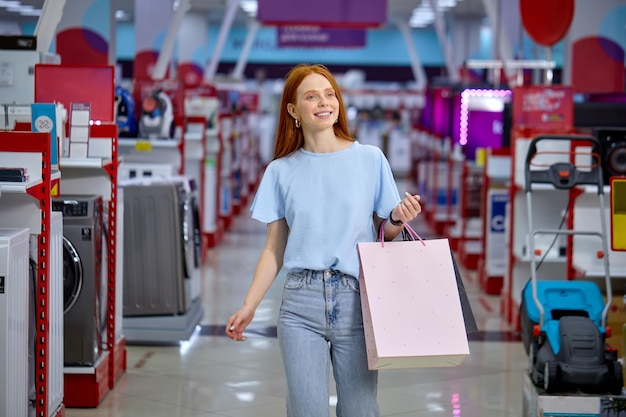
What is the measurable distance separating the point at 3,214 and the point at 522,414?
2703 millimetres

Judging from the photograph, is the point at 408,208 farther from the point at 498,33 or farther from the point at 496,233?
the point at 498,33

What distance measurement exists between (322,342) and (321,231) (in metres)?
0.35

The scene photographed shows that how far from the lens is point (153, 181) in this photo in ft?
25.1

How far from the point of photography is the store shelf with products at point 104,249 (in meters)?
5.93

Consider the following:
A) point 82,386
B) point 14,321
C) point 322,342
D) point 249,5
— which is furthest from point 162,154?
point 249,5

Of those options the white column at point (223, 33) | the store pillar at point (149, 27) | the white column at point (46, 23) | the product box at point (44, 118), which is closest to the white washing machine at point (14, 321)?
the product box at point (44, 118)

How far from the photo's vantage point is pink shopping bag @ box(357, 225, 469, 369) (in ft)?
11.2

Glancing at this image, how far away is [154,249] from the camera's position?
7.41 m

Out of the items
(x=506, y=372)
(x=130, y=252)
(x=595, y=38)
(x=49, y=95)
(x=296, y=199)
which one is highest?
(x=595, y=38)

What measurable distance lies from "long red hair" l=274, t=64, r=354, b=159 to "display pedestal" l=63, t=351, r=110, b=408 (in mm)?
2615

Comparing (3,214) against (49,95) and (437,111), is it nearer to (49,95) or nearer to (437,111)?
(49,95)

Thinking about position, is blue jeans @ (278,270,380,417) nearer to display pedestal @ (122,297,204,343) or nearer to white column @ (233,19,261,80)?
display pedestal @ (122,297,204,343)

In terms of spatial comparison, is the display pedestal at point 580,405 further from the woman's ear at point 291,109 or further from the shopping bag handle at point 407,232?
the woman's ear at point 291,109

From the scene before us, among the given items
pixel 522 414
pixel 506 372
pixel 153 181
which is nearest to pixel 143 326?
pixel 153 181
